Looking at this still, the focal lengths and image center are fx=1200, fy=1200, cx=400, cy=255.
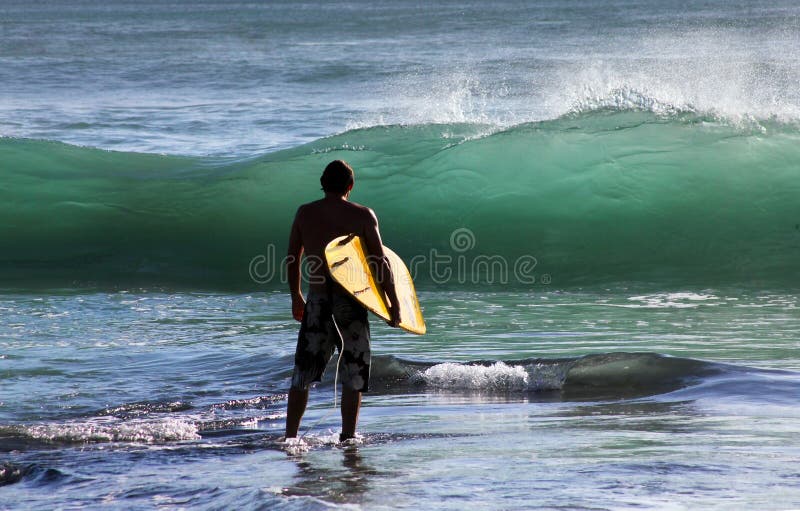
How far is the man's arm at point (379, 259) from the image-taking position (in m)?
4.70

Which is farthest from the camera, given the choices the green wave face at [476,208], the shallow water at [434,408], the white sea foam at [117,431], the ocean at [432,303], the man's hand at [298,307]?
the green wave face at [476,208]

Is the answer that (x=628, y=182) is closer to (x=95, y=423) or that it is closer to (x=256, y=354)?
(x=256, y=354)

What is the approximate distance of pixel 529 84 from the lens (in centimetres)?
2898

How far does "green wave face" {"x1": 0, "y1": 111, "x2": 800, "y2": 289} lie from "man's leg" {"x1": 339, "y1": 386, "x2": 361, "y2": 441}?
5465mm

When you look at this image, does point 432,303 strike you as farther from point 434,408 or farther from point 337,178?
point 337,178

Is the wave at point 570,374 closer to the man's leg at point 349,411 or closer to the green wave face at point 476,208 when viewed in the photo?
the man's leg at point 349,411

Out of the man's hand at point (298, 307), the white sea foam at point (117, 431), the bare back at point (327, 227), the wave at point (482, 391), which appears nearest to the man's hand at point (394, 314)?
the bare back at point (327, 227)

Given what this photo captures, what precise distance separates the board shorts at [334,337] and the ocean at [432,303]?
30 centimetres

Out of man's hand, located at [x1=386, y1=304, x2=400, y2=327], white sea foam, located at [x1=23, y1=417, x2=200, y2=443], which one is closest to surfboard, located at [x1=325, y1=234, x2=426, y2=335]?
man's hand, located at [x1=386, y1=304, x2=400, y2=327]

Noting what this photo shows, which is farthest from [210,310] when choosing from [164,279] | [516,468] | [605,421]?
[516,468]

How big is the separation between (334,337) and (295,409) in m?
0.36

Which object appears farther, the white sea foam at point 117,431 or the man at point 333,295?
the white sea foam at point 117,431

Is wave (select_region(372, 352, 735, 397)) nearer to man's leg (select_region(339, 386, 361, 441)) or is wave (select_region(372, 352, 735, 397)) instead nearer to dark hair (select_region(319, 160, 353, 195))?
man's leg (select_region(339, 386, 361, 441))

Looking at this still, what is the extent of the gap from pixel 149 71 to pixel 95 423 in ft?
107
